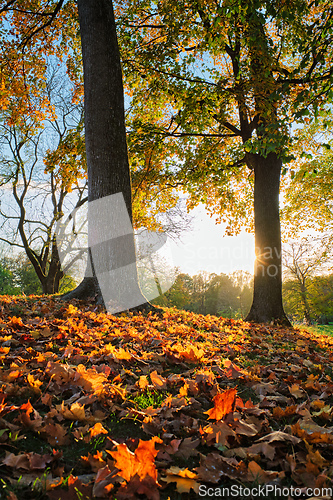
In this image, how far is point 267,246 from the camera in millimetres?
8641

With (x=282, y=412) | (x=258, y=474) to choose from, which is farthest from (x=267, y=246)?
(x=258, y=474)

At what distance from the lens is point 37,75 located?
31.7ft

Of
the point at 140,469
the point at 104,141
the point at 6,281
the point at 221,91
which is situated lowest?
the point at 140,469

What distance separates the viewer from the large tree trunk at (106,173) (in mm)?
5359

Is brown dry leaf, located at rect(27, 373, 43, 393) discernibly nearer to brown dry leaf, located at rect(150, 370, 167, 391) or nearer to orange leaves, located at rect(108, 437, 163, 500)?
brown dry leaf, located at rect(150, 370, 167, 391)

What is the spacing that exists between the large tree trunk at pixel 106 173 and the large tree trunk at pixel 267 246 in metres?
4.32

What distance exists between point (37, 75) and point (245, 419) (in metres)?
11.1

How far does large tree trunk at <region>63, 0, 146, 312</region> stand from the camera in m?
5.36

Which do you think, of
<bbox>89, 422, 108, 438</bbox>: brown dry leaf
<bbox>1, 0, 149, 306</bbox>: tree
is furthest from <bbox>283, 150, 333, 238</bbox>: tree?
<bbox>89, 422, 108, 438</bbox>: brown dry leaf

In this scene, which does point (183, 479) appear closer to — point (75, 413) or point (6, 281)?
point (75, 413)

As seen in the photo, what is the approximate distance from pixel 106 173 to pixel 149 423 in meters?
4.52

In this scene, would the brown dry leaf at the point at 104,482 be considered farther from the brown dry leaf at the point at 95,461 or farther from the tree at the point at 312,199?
the tree at the point at 312,199

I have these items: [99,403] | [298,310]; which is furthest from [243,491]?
[298,310]

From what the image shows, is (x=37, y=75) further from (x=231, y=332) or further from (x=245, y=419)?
(x=245, y=419)
